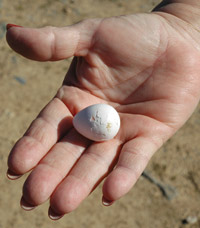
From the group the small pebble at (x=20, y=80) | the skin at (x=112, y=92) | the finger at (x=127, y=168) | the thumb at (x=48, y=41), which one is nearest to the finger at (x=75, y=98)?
the skin at (x=112, y=92)

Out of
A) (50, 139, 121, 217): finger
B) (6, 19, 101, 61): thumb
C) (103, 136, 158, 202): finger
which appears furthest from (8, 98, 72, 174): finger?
(103, 136, 158, 202): finger

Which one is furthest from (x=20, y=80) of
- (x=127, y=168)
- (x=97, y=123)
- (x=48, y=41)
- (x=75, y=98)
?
(x=127, y=168)

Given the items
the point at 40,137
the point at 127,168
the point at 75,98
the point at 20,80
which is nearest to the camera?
the point at 127,168

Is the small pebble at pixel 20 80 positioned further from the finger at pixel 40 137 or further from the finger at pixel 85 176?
the finger at pixel 85 176

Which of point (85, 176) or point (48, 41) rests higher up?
point (48, 41)

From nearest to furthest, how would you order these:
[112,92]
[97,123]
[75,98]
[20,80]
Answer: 1. [97,123]
2. [75,98]
3. [112,92]
4. [20,80]

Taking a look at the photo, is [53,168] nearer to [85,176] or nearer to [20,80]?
[85,176]

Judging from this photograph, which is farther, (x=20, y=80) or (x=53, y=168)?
(x=20, y=80)
